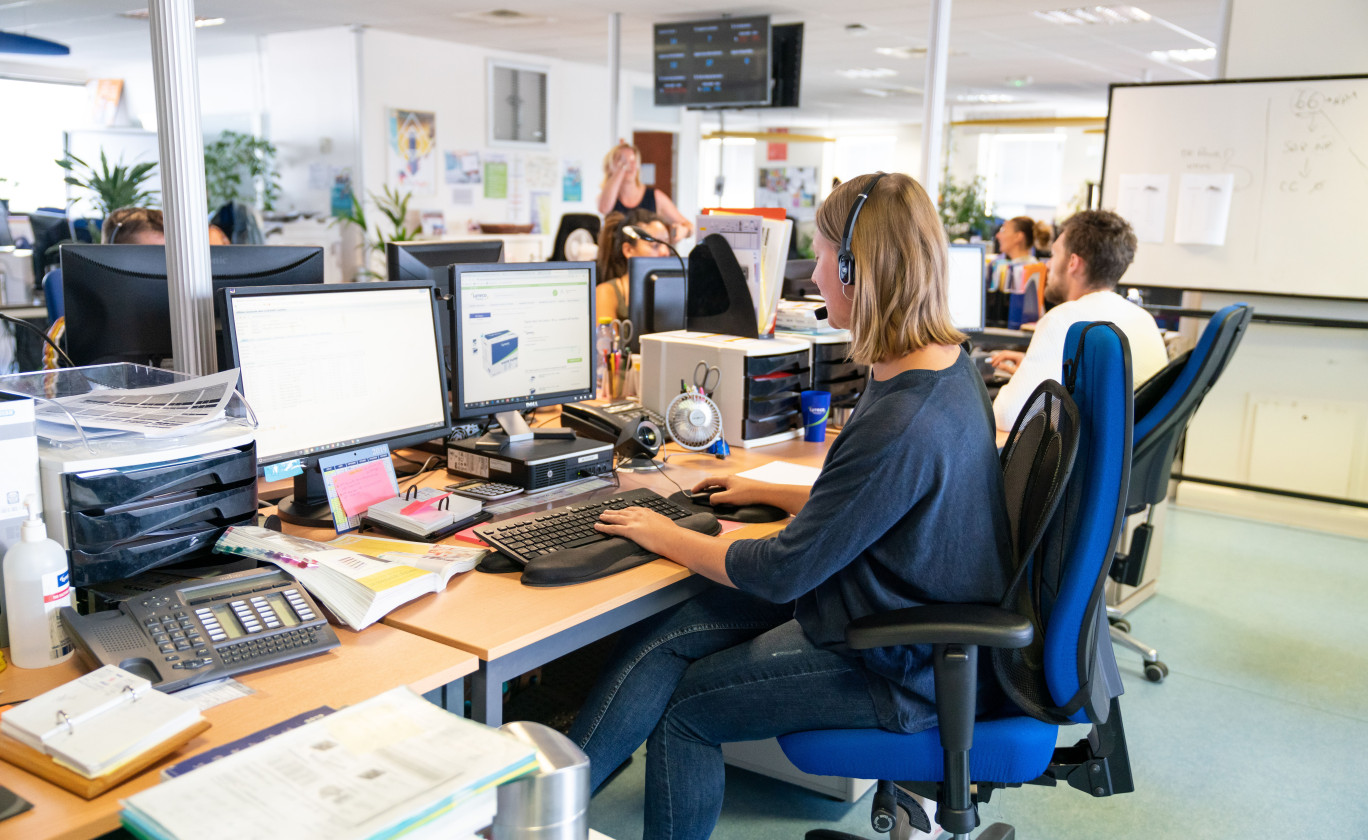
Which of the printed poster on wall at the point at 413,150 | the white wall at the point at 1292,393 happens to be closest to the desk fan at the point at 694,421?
the white wall at the point at 1292,393

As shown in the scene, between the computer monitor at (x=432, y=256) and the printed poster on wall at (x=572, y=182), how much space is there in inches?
248

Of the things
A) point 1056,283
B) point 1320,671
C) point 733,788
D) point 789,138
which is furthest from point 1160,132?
point 789,138

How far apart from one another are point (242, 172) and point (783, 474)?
711 cm

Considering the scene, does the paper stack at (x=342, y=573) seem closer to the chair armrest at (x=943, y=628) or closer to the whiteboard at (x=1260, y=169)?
the chair armrest at (x=943, y=628)

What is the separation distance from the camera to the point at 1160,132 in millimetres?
4480

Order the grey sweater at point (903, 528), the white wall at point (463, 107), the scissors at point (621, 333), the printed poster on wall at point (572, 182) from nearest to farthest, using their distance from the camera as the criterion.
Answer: the grey sweater at point (903, 528) < the scissors at point (621, 333) < the white wall at point (463, 107) < the printed poster on wall at point (572, 182)

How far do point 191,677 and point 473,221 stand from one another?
7.20 m

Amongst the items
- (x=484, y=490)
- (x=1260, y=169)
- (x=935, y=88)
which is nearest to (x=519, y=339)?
(x=484, y=490)

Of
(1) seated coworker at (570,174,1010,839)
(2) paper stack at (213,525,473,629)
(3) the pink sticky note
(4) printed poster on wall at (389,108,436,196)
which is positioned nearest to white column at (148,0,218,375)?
(3) the pink sticky note

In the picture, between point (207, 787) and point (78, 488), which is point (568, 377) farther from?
point (207, 787)

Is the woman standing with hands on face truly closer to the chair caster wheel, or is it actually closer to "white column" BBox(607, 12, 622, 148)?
"white column" BBox(607, 12, 622, 148)

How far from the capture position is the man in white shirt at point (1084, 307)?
2770 millimetres

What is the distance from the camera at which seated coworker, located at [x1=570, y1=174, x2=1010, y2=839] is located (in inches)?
57.6

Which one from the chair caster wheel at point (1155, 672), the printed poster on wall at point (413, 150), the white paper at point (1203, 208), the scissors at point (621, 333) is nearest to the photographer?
the chair caster wheel at point (1155, 672)
